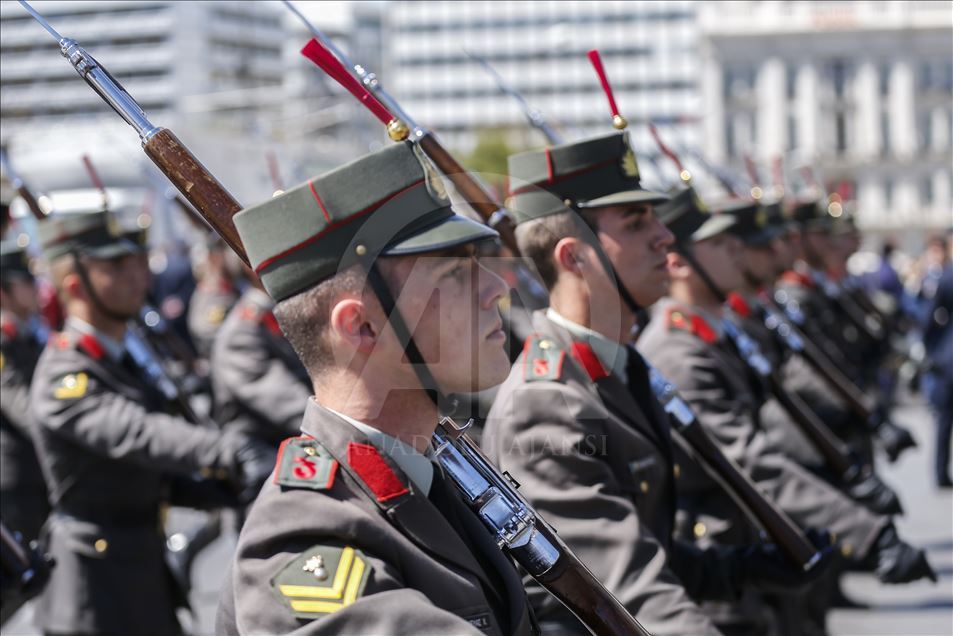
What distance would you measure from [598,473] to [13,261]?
14.7 feet

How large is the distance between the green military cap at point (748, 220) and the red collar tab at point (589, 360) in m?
2.89

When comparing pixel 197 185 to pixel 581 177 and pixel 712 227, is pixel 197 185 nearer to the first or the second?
pixel 581 177

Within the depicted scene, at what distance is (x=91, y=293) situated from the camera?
540 centimetres

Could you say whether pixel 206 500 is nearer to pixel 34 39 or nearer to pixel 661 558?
pixel 661 558

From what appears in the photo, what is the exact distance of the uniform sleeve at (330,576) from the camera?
2.16m

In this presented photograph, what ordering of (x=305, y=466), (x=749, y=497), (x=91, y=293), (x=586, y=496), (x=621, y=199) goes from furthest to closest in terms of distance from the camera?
(x=91, y=293) → (x=621, y=199) → (x=749, y=497) → (x=586, y=496) → (x=305, y=466)

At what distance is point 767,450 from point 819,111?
8204 centimetres

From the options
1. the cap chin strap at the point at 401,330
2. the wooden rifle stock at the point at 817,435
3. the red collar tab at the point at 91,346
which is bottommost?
the wooden rifle stock at the point at 817,435

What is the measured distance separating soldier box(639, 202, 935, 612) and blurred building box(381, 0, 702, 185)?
101 m

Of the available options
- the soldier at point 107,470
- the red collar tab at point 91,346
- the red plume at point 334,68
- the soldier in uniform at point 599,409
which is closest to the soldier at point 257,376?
the soldier at point 107,470

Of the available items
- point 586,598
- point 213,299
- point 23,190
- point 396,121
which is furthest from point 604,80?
point 213,299

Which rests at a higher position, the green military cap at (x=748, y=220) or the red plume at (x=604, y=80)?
the red plume at (x=604, y=80)

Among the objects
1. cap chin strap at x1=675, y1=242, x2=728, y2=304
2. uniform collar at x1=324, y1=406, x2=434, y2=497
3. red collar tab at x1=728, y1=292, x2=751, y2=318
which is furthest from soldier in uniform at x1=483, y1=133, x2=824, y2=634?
red collar tab at x1=728, y1=292, x2=751, y2=318

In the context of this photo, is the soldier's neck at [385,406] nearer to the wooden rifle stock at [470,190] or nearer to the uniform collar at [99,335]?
the wooden rifle stock at [470,190]
